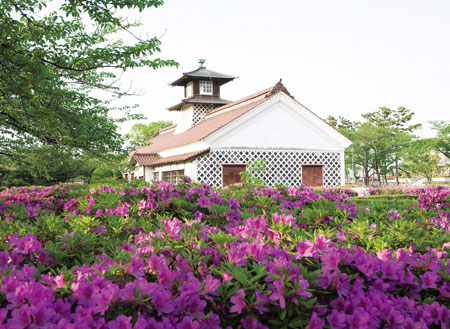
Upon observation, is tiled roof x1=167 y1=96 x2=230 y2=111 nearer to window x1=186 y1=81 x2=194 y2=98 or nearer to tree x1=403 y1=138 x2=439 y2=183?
window x1=186 y1=81 x2=194 y2=98

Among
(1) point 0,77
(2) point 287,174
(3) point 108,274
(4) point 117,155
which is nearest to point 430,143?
(2) point 287,174

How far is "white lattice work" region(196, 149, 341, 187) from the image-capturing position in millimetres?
20219

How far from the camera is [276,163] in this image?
21328 millimetres

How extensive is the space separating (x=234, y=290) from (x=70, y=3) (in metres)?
7.59

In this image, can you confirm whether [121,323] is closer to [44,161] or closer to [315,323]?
[315,323]

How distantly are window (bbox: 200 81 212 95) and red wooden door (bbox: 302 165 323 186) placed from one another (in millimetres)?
10361

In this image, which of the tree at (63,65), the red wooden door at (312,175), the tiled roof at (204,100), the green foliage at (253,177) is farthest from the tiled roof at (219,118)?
the tree at (63,65)

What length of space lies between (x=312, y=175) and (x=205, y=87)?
36.2 ft

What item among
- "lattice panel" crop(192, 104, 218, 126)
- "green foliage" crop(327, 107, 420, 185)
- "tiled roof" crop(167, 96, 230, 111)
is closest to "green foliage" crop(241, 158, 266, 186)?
"tiled roof" crop(167, 96, 230, 111)

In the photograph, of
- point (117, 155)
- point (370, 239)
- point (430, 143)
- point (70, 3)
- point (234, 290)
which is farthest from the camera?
point (430, 143)

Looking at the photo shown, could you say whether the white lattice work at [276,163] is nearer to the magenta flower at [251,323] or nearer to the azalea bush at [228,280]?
the azalea bush at [228,280]

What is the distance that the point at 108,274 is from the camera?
1.84m

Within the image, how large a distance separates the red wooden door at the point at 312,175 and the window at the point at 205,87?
10361 mm

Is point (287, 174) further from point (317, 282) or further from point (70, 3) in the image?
point (317, 282)
